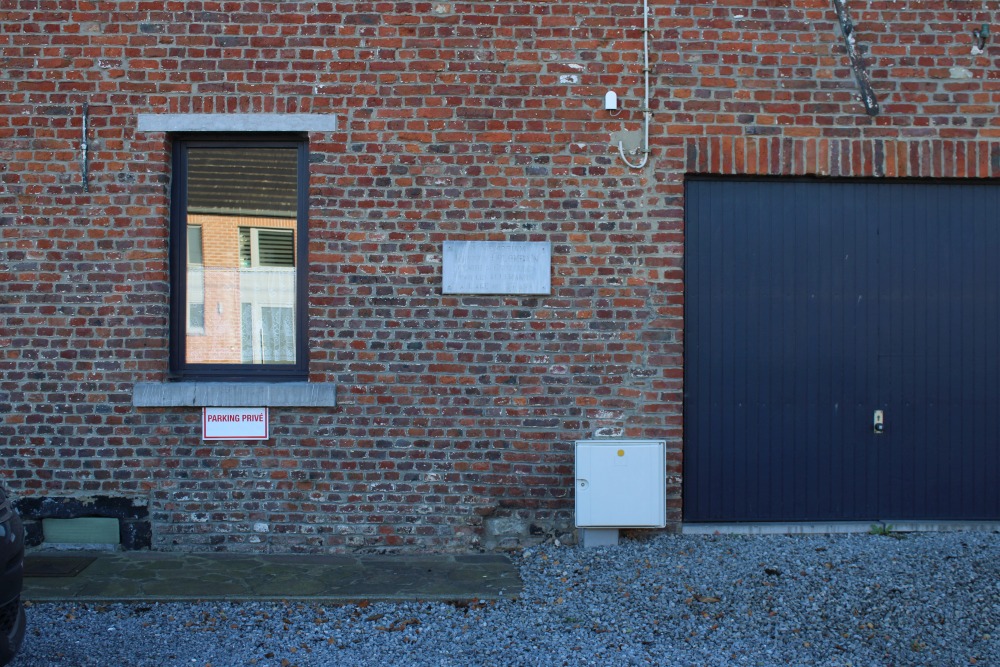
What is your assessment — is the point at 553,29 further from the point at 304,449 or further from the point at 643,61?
the point at 304,449

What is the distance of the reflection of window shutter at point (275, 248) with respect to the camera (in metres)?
6.66

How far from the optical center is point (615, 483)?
20.3 ft

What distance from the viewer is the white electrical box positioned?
6.18 meters

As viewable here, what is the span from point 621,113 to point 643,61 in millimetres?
405

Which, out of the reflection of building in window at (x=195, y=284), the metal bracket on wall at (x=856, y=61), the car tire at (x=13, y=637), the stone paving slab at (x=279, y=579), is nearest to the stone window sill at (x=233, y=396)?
the reflection of building in window at (x=195, y=284)

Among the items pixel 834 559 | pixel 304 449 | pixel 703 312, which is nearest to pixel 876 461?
pixel 834 559

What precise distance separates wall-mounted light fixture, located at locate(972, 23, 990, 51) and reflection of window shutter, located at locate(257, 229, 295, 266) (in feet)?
17.1

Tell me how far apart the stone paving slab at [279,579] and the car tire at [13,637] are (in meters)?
1.46

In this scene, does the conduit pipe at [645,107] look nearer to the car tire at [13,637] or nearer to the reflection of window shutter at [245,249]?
the reflection of window shutter at [245,249]

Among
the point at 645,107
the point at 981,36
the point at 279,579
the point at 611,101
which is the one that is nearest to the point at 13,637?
the point at 279,579

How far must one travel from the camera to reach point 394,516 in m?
6.42

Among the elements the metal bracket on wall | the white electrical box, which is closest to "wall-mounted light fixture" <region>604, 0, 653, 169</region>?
the metal bracket on wall

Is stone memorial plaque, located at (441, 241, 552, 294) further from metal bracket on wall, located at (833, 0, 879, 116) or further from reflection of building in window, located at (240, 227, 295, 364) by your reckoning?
metal bracket on wall, located at (833, 0, 879, 116)

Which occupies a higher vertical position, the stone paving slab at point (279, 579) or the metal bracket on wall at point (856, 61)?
the metal bracket on wall at point (856, 61)
